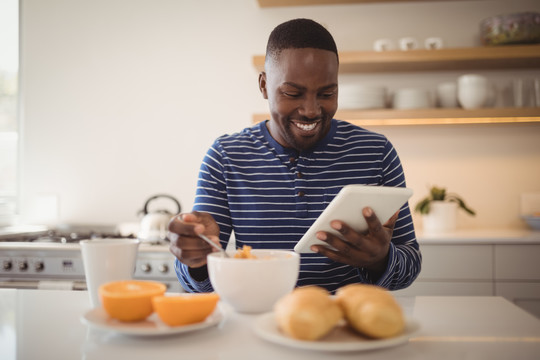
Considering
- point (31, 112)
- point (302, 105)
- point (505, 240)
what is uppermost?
point (31, 112)

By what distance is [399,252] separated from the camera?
1.12m

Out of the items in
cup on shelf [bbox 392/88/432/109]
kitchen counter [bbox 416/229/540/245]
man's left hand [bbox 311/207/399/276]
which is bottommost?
kitchen counter [bbox 416/229/540/245]

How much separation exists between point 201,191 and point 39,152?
2.22 meters

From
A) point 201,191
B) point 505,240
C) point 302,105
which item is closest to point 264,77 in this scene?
point 302,105

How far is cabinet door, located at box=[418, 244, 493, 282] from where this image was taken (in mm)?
2396

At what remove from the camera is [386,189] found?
834 mm

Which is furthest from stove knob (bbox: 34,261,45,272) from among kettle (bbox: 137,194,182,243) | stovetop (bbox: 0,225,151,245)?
kettle (bbox: 137,194,182,243)

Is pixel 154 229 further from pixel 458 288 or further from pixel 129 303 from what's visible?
pixel 129 303

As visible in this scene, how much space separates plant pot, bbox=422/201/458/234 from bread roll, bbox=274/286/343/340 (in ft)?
6.96

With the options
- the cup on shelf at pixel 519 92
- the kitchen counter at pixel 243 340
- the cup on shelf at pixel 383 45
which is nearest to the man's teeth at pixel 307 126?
the kitchen counter at pixel 243 340

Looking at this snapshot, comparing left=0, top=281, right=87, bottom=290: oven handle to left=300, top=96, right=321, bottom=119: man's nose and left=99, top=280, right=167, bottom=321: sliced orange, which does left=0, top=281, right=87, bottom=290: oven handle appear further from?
left=99, top=280, right=167, bottom=321: sliced orange

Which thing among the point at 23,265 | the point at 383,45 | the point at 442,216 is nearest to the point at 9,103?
the point at 23,265

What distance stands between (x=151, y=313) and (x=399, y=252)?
0.61 meters

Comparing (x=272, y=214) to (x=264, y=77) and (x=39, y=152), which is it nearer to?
(x=264, y=77)
